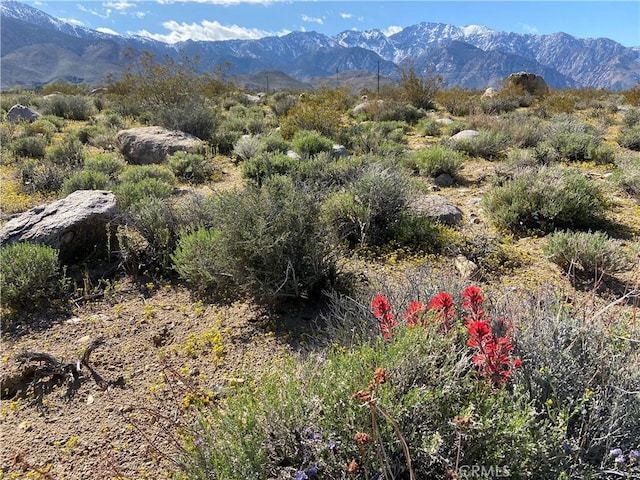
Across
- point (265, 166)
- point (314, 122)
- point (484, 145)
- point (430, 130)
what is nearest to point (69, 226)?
point (265, 166)

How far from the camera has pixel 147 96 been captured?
15.5 m

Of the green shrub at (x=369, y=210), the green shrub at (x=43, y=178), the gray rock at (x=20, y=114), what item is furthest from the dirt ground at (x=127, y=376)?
the gray rock at (x=20, y=114)

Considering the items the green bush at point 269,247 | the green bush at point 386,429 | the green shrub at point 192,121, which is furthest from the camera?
the green shrub at point 192,121

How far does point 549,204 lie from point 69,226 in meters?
5.89

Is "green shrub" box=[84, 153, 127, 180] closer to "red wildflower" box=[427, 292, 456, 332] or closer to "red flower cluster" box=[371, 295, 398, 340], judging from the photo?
"red flower cluster" box=[371, 295, 398, 340]

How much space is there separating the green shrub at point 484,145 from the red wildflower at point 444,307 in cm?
803

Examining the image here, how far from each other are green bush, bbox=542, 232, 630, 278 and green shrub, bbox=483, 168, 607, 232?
927mm

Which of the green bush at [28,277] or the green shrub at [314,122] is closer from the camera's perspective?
the green bush at [28,277]

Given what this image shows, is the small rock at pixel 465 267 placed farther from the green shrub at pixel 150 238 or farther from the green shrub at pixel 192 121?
the green shrub at pixel 192 121

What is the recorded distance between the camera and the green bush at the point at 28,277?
385cm

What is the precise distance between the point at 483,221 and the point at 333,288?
9.84ft

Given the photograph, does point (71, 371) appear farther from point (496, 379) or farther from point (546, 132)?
point (546, 132)

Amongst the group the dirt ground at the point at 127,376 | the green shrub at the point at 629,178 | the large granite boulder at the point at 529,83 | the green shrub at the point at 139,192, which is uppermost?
the large granite boulder at the point at 529,83

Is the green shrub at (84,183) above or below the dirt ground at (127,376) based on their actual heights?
above
